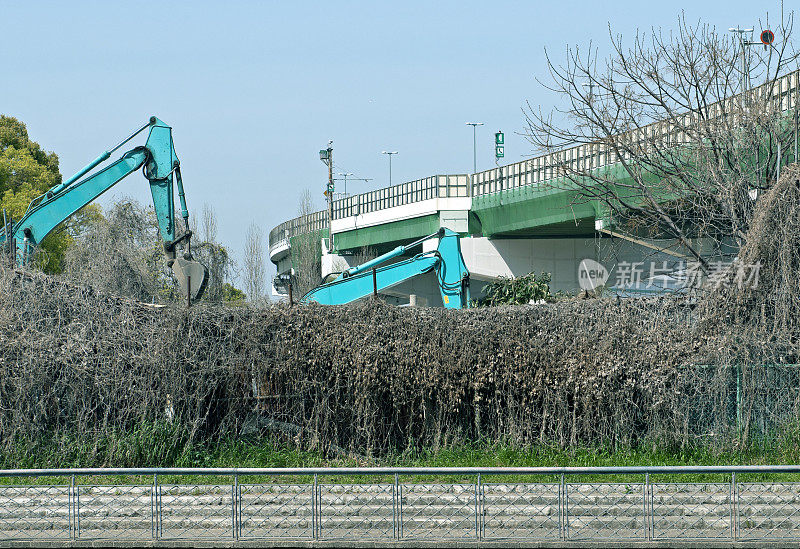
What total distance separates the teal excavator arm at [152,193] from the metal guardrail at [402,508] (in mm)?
7479

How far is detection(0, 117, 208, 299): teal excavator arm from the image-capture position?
18875 millimetres

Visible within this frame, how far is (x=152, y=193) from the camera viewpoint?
803 inches

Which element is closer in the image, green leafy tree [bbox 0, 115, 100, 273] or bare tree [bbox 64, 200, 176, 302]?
bare tree [bbox 64, 200, 176, 302]

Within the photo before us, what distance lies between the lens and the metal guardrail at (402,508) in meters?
10.1

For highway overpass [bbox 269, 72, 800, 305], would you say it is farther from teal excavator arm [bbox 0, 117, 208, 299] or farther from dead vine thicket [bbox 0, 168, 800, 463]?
dead vine thicket [bbox 0, 168, 800, 463]

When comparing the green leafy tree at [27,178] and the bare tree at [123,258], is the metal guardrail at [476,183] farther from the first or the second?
the green leafy tree at [27,178]

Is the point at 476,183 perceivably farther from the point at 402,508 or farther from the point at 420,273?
the point at 402,508

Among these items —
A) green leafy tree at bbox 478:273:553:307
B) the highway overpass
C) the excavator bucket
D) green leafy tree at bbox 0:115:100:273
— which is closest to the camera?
the excavator bucket

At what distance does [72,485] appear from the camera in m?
10.5

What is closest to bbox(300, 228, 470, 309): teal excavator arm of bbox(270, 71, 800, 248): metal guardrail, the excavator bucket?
bbox(270, 71, 800, 248): metal guardrail

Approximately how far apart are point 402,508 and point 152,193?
1207cm

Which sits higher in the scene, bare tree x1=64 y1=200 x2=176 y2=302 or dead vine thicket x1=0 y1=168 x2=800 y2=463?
bare tree x1=64 y1=200 x2=176 y2=302

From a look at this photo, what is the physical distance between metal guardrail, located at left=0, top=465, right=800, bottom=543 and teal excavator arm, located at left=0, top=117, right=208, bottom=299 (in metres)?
7.48

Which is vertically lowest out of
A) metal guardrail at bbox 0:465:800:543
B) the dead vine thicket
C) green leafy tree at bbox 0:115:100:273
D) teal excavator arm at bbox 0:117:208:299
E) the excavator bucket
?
metal guardrail at bbox 0:465:800:543
